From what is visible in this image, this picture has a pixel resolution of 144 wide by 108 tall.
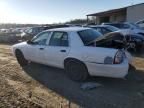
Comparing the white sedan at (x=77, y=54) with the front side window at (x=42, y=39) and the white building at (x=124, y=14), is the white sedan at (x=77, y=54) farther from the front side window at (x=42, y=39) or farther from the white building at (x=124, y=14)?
the white building at (x=124, y=14)

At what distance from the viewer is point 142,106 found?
517 cm

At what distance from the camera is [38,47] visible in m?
8.39

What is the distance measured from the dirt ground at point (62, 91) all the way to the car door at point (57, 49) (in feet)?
1.81

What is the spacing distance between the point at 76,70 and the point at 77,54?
527mm

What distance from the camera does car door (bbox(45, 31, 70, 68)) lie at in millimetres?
7321

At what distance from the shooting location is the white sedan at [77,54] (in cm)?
625

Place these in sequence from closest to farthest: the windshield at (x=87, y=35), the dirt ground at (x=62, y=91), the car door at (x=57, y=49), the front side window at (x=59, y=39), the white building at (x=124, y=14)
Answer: the dirt ground at (x=62, y=91), the windshield at (x=87, y=35), the car door at (x=57, y=49), the front side window at (x=59, y=39), the white building at (x=124, y=14)

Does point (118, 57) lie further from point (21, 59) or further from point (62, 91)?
point (21, 59)

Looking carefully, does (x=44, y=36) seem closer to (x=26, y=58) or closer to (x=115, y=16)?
(x=26, y=58)

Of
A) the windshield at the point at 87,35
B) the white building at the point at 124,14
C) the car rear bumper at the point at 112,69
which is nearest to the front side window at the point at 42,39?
the windshield at the point at 87,35

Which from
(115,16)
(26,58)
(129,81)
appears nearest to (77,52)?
(129,81)

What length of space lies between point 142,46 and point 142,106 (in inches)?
309

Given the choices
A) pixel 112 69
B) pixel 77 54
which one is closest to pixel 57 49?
pixel 77 54

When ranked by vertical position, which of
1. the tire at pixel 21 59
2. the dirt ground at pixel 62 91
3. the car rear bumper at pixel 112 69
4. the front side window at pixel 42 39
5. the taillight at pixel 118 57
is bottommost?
the dirt ground at pixel 62 91
